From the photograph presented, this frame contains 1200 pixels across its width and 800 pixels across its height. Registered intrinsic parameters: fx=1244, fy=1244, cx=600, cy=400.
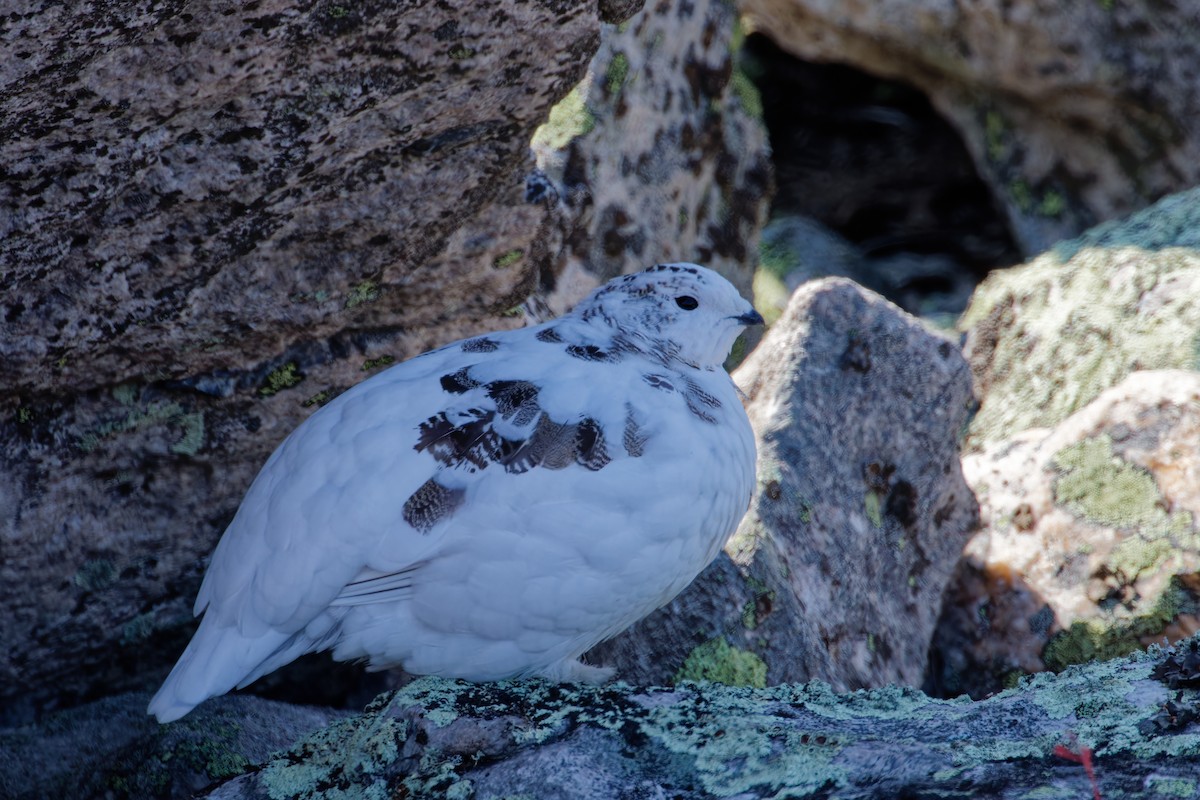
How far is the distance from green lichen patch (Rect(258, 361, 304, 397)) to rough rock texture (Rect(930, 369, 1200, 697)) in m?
2.25

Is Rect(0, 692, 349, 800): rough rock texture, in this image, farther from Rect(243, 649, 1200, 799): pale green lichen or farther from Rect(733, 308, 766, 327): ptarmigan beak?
Rect(733, 308, 766, 327): ptarmigan beak

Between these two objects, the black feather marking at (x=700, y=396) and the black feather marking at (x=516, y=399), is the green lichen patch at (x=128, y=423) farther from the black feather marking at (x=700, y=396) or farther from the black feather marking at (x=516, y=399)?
the black feather marking at (x=700, y=396)

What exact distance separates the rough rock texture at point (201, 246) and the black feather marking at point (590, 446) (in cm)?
90

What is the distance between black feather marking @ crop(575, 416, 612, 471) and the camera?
2916mm

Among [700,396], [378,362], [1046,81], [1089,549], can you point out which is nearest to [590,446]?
[700,396]

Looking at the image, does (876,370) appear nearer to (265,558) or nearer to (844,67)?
(265,558)

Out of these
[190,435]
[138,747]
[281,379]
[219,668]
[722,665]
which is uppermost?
[281,379]

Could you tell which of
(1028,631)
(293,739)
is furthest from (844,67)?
(293,739)

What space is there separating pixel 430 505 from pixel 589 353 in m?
0.68

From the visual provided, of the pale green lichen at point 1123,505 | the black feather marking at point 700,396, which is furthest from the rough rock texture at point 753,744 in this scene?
the pale green lichen at point 1123,505

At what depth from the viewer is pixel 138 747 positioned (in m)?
3.40

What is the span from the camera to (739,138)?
213 inches

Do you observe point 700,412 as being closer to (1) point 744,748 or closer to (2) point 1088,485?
(1) point 744,748

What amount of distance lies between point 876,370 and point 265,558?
2036 millimetres
